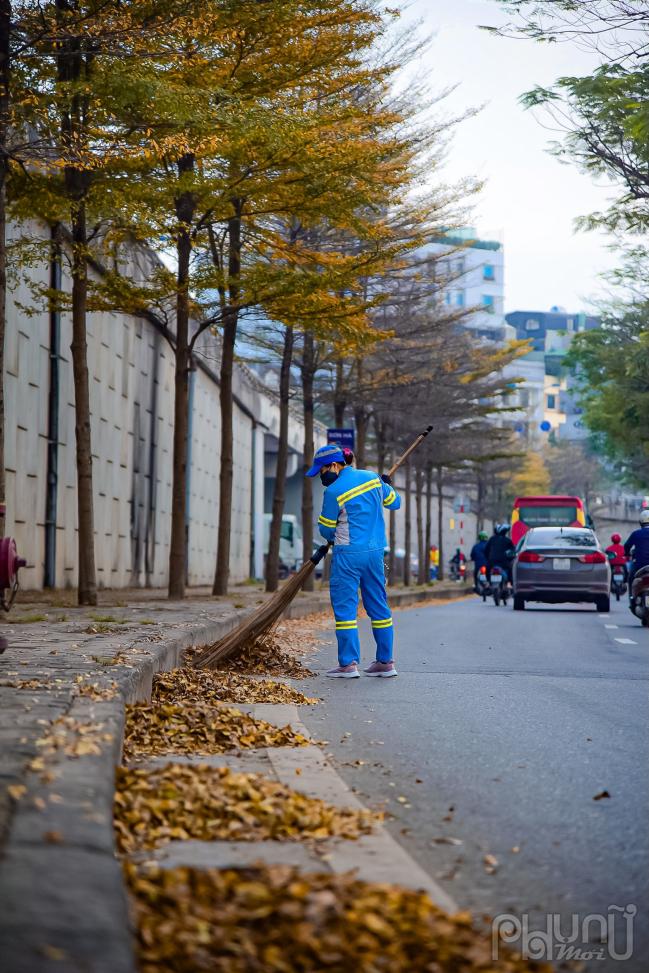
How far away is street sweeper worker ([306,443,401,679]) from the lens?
1205 cm

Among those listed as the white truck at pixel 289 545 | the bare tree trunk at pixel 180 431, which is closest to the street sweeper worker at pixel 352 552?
the bare tree trunk at pixel 180 431

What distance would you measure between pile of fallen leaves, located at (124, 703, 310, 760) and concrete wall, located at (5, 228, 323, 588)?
12260mm

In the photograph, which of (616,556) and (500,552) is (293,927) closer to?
(500,552)

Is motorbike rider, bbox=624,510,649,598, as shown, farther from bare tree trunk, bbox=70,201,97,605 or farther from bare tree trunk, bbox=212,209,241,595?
bare tree trunk, bbox=70,201,97,605

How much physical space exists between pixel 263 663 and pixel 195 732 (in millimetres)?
4815

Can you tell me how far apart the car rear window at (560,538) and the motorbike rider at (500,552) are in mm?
5649

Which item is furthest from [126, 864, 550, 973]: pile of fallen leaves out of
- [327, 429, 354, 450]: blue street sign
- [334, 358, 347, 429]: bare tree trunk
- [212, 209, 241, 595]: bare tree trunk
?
[334, 358, 347, 429]: bare tree trunk

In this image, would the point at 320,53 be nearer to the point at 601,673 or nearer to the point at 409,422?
the point at 601,673

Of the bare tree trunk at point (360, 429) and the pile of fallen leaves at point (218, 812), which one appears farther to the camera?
the bare tree trunk at point (360, 429)

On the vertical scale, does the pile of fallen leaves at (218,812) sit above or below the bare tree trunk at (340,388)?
below

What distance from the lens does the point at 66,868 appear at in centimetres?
368

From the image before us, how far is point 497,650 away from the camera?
15773 millimetres

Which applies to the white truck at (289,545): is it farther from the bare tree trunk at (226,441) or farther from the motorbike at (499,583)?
the bare tree trunk at (226,441)

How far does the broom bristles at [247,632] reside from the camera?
11734 millimetres
